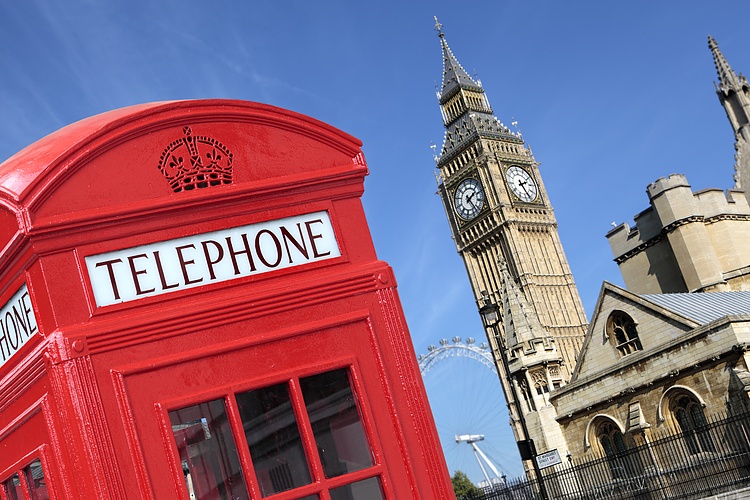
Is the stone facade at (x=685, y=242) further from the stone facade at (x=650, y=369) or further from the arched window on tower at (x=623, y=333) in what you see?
the arched window on tower at (x=623, y=333)

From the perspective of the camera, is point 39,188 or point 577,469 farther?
point 577,469

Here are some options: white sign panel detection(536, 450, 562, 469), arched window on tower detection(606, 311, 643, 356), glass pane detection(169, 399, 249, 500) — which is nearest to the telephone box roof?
glass pane detection(169, 399, 249, 500)

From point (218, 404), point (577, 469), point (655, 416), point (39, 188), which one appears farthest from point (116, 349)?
point (655, 416)

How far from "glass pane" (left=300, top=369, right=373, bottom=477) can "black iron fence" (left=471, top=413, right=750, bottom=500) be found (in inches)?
555

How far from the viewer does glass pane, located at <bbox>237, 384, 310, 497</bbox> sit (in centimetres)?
330

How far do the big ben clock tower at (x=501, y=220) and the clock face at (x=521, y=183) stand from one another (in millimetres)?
32

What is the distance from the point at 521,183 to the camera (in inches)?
3068

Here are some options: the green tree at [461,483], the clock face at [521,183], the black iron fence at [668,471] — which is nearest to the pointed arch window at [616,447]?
the black iron fence at [668,471]

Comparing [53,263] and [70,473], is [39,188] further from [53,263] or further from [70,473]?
[70,473]

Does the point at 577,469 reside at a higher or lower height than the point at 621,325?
lower

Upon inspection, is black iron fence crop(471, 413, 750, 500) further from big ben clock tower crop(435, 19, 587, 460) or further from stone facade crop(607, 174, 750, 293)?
big ben clock tower crop(435, 19, 587, 460)

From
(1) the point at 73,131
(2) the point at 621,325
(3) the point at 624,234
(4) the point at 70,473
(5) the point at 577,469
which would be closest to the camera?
(4) the point at 70,473

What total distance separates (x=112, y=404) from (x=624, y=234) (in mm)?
44792

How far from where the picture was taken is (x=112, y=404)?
10.6 ft
